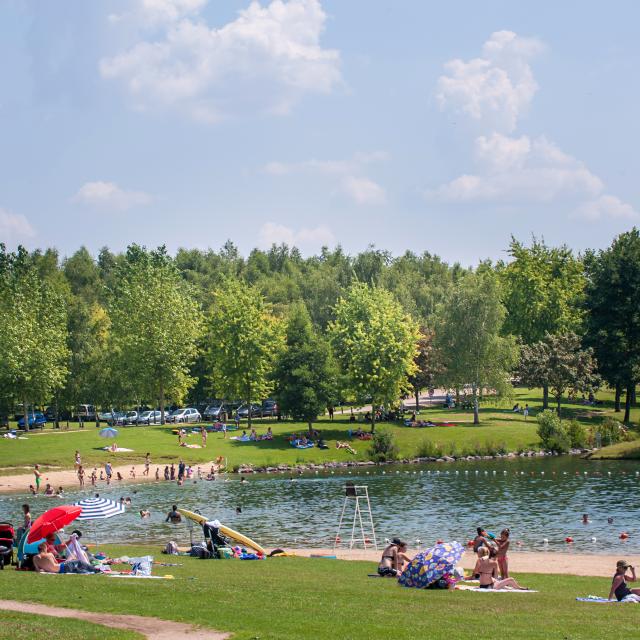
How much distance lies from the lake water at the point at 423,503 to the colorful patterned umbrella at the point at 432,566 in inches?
783

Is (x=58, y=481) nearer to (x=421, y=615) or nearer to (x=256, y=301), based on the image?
(x=256, y=301)

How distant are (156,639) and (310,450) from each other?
7053 centimetres

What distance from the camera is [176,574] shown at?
30.3m

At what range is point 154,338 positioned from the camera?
105m

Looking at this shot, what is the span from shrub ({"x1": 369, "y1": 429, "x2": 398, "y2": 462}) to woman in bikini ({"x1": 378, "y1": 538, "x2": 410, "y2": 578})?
57.6m

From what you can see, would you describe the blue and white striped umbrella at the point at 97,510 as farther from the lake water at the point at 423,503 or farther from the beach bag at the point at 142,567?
the beach bag at the point at 142,567

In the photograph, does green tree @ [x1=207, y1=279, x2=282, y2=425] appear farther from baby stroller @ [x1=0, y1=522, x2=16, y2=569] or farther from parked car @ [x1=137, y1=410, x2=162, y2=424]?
baby stroller @ [x1=0, y1=522, x2=16, y2=569]

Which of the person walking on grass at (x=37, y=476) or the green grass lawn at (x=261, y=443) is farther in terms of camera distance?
the green grass lawn at (x=261, y=443)

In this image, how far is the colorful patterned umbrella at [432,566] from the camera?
26484mm

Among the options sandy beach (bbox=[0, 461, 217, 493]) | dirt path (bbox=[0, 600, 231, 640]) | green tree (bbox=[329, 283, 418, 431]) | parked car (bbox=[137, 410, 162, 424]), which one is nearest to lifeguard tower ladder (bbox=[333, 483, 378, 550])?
dirt path (bbox=[0, 600, 231, 640])

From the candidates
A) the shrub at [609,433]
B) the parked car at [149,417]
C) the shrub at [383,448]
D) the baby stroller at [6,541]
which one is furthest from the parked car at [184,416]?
the baby stroller at [6,541]

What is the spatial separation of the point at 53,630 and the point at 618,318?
97.3 meters

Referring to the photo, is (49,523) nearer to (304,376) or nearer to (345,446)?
(345,446)

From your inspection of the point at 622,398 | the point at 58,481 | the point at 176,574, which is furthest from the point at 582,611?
the point at 622,398
